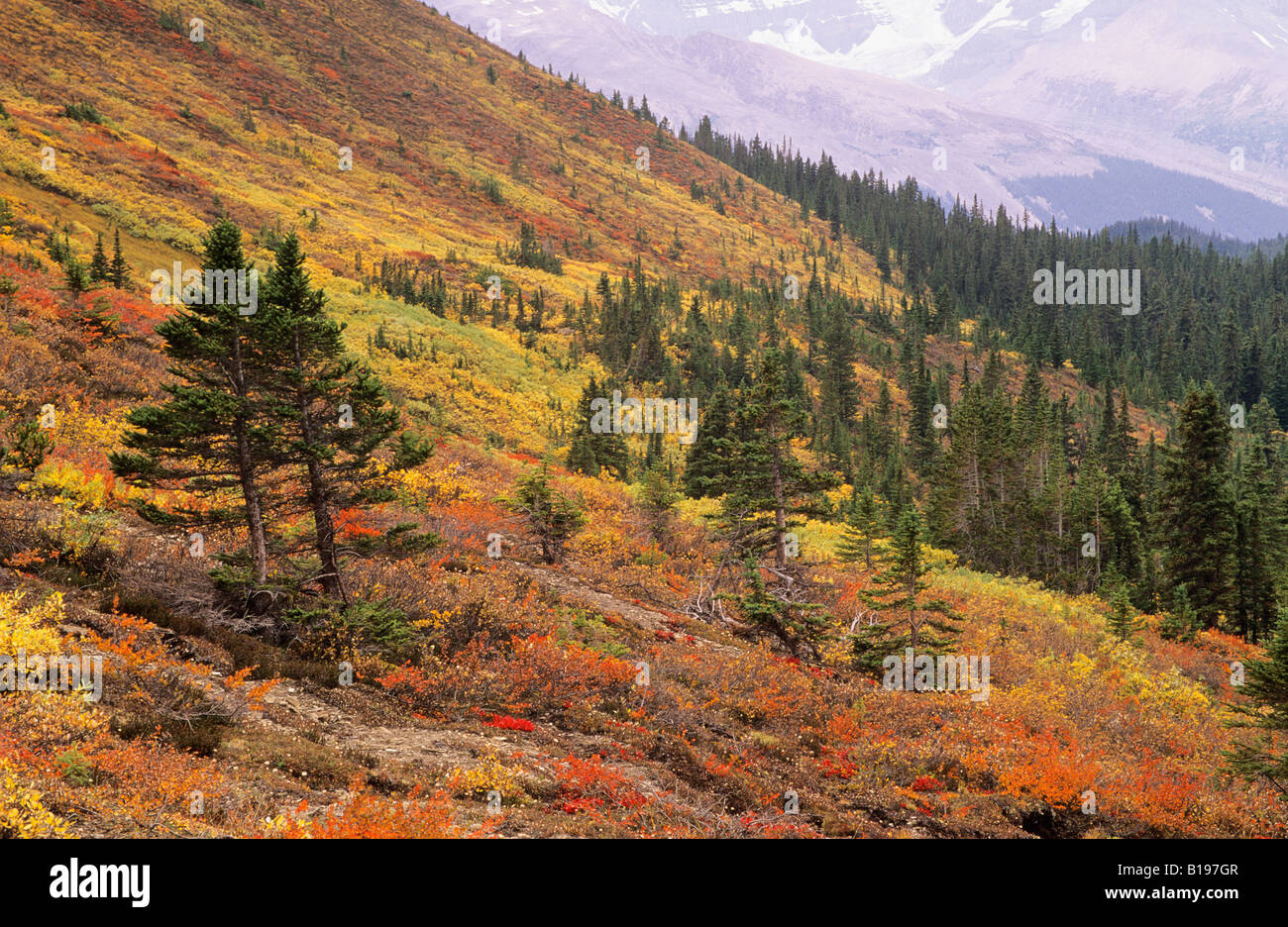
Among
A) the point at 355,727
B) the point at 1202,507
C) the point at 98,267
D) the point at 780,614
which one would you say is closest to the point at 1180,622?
the point at 1202,507

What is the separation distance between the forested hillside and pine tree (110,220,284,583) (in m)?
0.08

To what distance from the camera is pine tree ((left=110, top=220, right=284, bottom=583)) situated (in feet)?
31.8

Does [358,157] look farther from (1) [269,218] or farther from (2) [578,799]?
(2) [578,799]

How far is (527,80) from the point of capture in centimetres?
13425

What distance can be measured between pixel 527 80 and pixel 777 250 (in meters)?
59.0

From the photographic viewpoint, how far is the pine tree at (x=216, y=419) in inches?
382

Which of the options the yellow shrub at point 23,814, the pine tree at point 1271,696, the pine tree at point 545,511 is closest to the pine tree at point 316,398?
the yellow shrub at point 23,814

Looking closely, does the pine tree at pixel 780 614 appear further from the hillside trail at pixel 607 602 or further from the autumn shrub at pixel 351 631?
the autumn shrub at pixel 351 631

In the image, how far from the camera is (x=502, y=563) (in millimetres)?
18000

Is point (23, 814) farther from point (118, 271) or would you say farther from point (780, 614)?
point (118, 271)

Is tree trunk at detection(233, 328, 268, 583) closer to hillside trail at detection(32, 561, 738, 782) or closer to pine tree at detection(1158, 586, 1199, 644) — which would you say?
hillside trail at detection(32, 561, 738, 782)

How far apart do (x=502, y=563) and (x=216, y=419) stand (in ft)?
29.1

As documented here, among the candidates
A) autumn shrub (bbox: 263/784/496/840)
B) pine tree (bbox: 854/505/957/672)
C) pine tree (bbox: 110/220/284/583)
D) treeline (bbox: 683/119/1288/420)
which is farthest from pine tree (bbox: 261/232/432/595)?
treeline (bbox: 683/119/1288/420)

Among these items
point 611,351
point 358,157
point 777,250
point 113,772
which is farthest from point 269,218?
point 777,250
